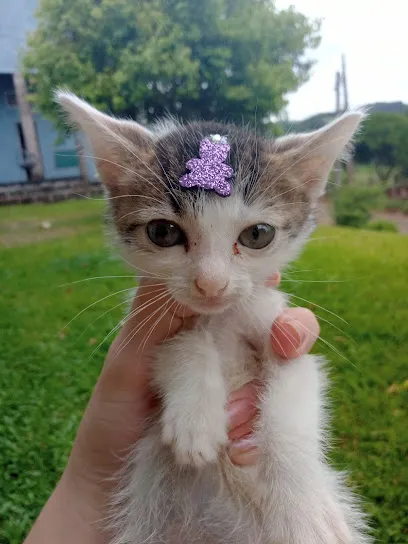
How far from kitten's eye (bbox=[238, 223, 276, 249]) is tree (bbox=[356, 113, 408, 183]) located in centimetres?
215

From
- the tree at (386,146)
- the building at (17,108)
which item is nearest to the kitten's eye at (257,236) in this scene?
the tree at (386,146)

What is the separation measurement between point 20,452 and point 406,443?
2.04 metres

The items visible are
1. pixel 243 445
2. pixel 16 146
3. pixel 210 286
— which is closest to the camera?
pixel 210 286

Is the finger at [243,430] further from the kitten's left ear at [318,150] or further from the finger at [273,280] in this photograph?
the kitten's left ear at [318,150]

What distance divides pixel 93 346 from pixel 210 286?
2.50 meters

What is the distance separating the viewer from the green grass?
239cm

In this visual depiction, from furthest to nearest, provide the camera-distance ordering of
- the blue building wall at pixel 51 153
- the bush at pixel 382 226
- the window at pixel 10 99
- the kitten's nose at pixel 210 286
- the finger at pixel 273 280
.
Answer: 1. the bush at pixel 382 226
2. the window at pixel 10 99
3. the blue building wall at pixel 51 153
4. the finger at pixel 273 280
5. the kitten's nose at pixel 210 286

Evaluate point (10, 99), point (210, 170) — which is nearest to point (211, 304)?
point (210, 170)

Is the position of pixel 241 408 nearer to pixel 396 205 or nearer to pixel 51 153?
pixel 51 153

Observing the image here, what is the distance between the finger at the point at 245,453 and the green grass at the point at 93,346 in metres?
0.62

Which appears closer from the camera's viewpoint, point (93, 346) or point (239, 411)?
point (239, 411)

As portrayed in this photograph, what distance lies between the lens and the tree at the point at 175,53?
9.48 feet

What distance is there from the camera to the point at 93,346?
339 centimetres

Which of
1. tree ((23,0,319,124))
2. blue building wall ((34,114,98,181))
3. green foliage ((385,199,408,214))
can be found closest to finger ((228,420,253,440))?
blue building wall ((34,114,98,181))
